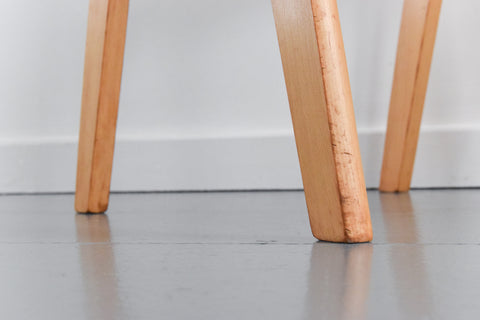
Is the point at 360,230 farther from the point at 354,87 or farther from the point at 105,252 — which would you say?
the point at 354,87

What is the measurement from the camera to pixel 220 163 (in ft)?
4.31

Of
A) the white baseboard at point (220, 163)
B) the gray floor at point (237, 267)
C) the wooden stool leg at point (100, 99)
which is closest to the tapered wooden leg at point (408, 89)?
the white baseboard at point (220, 163)

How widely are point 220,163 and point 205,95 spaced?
0.16m

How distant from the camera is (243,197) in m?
1.16

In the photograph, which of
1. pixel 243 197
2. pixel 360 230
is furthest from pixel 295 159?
pixel 360 230

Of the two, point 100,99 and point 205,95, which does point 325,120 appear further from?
point 205,95

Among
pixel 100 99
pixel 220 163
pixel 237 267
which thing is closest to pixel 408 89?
pixel 220 163

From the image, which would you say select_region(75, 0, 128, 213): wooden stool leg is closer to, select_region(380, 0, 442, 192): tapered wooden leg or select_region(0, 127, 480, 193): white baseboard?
select_region(0, 127, 480, 193): white baseboard

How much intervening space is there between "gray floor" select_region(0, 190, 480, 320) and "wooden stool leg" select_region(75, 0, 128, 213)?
2.8 inches

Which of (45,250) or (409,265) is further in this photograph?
(45,250)

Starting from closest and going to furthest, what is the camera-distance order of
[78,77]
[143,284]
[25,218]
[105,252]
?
[143,284] < [105,252] < [25,218] < [78,77]

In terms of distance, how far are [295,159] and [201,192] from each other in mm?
223

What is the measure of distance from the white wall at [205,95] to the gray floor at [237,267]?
1.26 feet

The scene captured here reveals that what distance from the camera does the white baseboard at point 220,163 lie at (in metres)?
1.24
